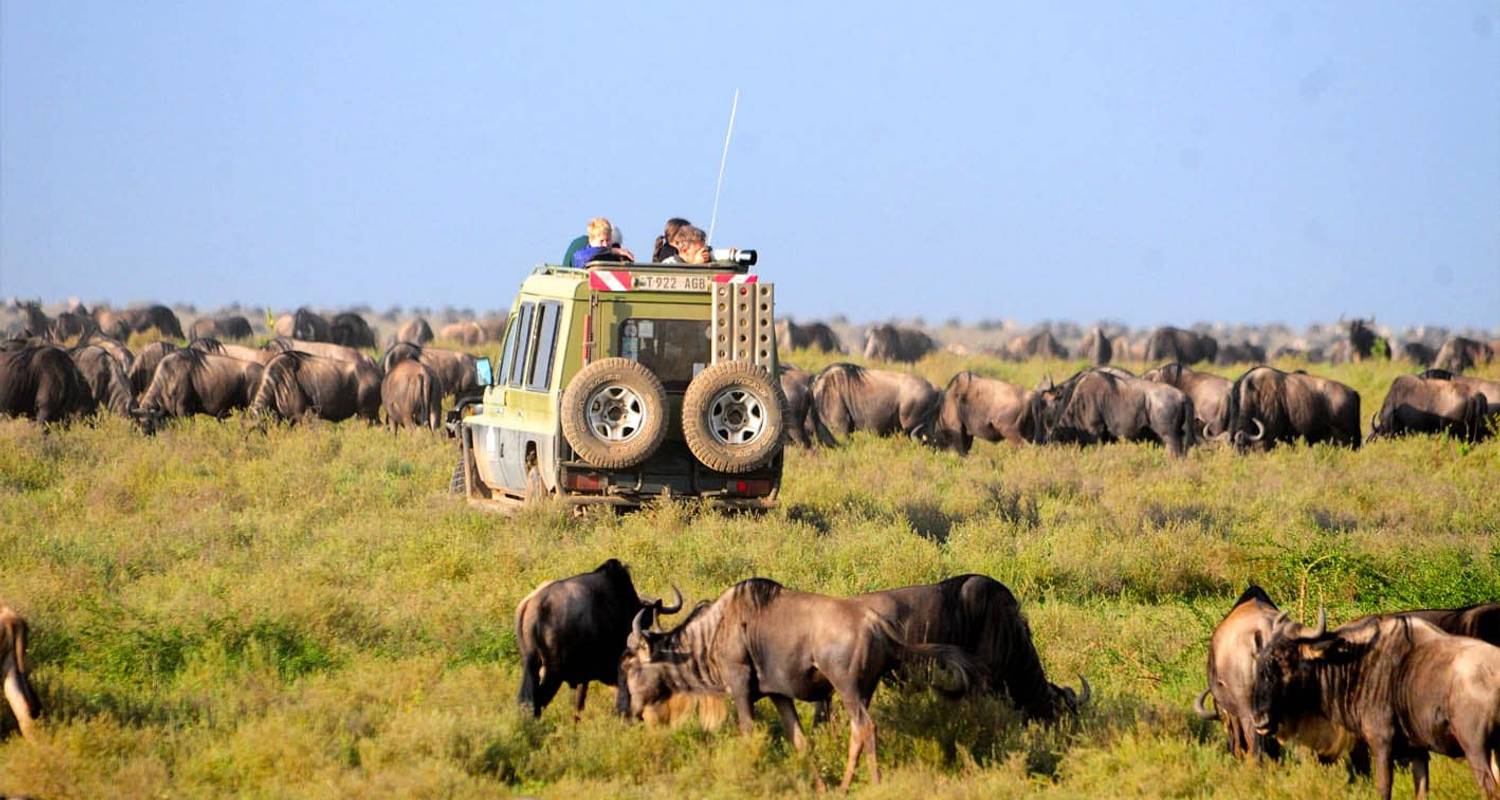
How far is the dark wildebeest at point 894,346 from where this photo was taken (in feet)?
166

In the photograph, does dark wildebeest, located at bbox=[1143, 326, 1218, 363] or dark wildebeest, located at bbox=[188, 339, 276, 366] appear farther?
dark wildebeest, located at bbox=[1143, 326, 1218, 363]

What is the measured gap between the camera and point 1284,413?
2500cm

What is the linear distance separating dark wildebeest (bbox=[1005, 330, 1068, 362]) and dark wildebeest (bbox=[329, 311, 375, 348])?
20.2 m

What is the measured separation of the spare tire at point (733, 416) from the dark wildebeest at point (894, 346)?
119ft

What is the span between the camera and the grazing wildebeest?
328 inches

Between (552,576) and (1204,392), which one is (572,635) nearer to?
(552,576)

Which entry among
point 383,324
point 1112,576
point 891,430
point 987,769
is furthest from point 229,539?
point 383,324

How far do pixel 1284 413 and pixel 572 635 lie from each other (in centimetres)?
1865

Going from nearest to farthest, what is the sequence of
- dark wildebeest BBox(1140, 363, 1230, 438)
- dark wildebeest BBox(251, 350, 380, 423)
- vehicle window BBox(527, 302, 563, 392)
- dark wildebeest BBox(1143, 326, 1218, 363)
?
vehicle window BBox(527, 302, 563, 392), dark wildebeest BBox(251, 350, 380, 423), dark wildebeest BBox(1140, 363, 1230, 438), dark wildebeest BBox(1143, 326, 1218, 363)

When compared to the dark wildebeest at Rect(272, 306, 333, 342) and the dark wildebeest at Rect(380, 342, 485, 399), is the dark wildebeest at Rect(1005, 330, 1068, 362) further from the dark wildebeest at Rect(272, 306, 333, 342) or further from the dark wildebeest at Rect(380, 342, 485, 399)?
the dark wildebeest at Rect(380, 342, 485, 399)

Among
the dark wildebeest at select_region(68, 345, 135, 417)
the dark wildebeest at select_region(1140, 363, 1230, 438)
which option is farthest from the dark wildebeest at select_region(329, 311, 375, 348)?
the dark wildebeest at select_region(1140, 363, 1230, 438)

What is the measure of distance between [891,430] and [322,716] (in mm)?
18509

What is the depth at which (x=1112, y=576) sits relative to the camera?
12.5m

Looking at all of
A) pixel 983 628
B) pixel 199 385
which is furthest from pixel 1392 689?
pixel 199 385
